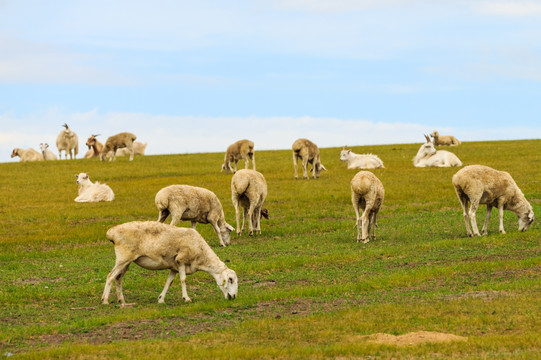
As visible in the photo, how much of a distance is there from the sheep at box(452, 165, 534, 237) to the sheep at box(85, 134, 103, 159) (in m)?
42.0

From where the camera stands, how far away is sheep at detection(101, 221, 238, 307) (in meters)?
14.3

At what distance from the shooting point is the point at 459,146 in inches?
2258

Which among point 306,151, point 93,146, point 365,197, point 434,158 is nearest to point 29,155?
point 93,146

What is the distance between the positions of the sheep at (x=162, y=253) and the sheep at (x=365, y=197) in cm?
796

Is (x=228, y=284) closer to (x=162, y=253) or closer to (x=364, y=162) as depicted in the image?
(x=162, y=253)

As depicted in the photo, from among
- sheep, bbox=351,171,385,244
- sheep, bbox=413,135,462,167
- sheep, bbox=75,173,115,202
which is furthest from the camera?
sheep, bbox=413,135,462,167

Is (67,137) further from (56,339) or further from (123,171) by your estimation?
(56,339)

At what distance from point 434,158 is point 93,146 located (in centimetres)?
2993

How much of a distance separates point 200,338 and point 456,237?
40.7 ft

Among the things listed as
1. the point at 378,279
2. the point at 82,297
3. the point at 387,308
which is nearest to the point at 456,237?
the point at 378,279

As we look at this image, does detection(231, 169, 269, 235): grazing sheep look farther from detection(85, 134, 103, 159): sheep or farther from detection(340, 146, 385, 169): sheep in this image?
detection(85, 134, 103, 159): sheep

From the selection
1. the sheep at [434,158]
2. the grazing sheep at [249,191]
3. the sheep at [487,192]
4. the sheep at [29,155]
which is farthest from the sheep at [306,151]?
the sheep at [29,155]

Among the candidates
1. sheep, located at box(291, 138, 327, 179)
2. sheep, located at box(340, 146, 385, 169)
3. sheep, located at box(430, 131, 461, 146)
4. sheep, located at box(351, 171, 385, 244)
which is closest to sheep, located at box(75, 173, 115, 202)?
sheep, located at box(291, 138, 327, 179)

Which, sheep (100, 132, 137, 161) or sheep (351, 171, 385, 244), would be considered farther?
sheep (100, 132, 137, 161)
